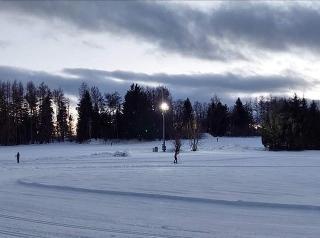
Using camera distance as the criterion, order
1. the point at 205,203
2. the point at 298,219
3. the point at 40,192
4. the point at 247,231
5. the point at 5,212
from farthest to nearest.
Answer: the point at 40,192 → the point at 205,203 → the point at 5,212 → the point at 298,219 → the point at 247,231

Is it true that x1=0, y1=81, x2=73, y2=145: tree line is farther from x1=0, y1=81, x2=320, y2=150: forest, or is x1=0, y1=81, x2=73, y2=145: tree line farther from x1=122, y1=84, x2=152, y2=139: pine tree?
x1=122, y1=84, x2=152, y2=139: pine tree

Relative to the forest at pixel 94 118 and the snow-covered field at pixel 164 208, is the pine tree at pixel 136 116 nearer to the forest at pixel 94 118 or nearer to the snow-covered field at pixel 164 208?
the forest at pixel 94 118

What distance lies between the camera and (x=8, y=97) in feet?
402

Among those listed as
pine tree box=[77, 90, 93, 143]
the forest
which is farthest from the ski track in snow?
pine tree box=[77, 90, 93, 143]

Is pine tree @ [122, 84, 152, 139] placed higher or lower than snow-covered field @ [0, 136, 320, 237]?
higher

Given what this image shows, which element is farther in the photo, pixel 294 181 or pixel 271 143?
pixel 271 143

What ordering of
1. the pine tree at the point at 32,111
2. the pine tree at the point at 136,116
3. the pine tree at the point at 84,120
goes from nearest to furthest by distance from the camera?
the pine tree at the point at 136,116 → the pine tree at the point at 84,120 → the pine tree at the point at 32,111

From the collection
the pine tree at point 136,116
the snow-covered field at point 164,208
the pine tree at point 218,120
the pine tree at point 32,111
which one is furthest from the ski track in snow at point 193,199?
the pine tree at point 218,120

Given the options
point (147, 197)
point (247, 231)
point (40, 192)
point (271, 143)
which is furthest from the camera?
point (271, 143)

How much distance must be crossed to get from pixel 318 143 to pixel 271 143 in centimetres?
669

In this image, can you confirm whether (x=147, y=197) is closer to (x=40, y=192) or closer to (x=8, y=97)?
(x=40, y=192)

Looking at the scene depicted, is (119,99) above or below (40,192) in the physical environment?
above

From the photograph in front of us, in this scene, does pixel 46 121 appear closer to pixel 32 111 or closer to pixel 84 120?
pixel 32 111

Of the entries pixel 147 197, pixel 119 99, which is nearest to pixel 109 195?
pixel 147 197
